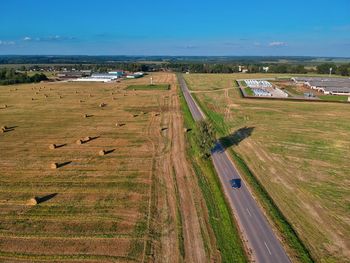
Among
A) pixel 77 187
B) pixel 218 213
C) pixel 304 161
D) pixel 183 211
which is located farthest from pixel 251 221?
pixel 77 187

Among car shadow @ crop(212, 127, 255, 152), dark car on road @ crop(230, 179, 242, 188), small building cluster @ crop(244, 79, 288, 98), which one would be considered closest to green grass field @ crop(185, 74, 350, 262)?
car shadow @ crop(212, 127, 255, 152)

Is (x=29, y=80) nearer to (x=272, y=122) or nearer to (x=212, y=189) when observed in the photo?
(x=272, y=122)

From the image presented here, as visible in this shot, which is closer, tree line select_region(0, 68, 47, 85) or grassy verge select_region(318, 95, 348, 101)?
grassy verge select_region(318, 95, 348, 101)

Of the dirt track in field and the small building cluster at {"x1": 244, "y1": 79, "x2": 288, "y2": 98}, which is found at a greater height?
the small building cluster at {"x1": 244, "y1": 79, "x2": 288, "y2": 98}

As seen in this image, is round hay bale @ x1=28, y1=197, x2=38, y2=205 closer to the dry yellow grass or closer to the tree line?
the dry yellow grass

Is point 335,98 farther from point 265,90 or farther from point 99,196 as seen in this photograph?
point 99,196

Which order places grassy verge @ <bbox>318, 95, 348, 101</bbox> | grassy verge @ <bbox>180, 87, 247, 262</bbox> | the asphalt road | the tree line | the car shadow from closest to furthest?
the asphalt road, grassy verge @ <bbox>180, 87, 247, 262</bbox>, the car shadow, grassy verge @ <bbox>318, 95, 348, 101</bbox>, the tree line

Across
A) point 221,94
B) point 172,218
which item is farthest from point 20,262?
point 221,94
